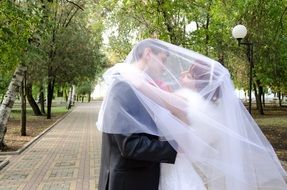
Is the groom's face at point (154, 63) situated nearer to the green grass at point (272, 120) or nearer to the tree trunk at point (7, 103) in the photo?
the tree trunk at point (7, 103)

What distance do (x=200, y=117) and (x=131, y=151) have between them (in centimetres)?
48

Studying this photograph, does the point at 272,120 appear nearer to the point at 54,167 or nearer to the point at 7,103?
the point at 7,103

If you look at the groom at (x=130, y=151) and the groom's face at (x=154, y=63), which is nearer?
the groom at (x=130, y=151)

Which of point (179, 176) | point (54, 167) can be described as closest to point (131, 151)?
point (179, 176)

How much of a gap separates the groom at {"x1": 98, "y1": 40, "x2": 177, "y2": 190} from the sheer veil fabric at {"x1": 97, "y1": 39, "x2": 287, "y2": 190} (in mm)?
31

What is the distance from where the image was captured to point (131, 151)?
8.84 feet

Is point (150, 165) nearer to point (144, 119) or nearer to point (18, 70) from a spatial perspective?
point (144, 119)

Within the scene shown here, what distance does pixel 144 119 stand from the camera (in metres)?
2.82

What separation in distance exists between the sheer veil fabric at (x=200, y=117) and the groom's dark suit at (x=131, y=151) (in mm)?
31

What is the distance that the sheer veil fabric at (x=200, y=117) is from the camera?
9.42ft

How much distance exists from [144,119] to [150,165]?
0.27 m

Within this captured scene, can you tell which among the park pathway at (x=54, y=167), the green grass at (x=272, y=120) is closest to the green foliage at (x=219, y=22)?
the green grass at (x=272, y=120)

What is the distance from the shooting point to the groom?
2715 mm

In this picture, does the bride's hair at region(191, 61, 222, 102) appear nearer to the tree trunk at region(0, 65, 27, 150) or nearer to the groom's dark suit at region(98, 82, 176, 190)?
the groom's dark suit at region(98, 82, 176, 190)
